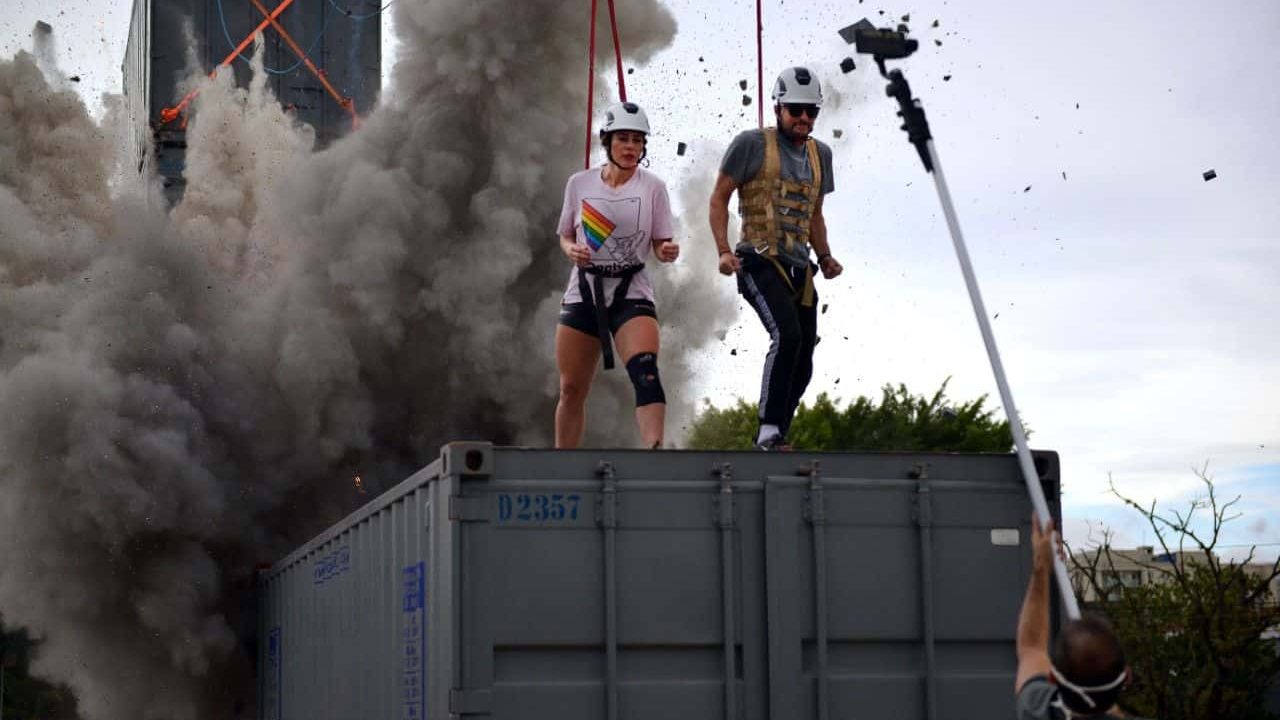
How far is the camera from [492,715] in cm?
647

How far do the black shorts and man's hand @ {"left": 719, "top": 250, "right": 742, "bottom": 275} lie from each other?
630 millimetres

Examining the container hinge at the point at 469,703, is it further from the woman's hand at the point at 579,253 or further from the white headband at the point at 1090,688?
the woman's hand at the point at 579,253

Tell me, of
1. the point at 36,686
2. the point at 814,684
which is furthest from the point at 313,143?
the point at 36,686

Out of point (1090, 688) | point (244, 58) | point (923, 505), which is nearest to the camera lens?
point (1090, 688)

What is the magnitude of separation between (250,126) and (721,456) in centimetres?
1921

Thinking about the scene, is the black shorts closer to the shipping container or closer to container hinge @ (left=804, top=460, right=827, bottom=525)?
container hinge @ (left=804, top=460, right=827, bottom=525)

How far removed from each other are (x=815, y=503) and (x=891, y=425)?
100ft

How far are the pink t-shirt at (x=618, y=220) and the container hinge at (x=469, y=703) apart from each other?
141 inches

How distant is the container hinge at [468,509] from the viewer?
6.64 meters

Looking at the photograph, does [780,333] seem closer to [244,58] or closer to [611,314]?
[611,314]

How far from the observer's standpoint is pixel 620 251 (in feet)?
31.9

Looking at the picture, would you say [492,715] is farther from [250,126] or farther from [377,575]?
[250,126]

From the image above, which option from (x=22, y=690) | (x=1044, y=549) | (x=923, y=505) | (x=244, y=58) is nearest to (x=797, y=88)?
(x=923, y=505)

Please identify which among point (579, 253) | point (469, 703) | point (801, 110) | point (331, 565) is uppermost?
point (801, 110)
